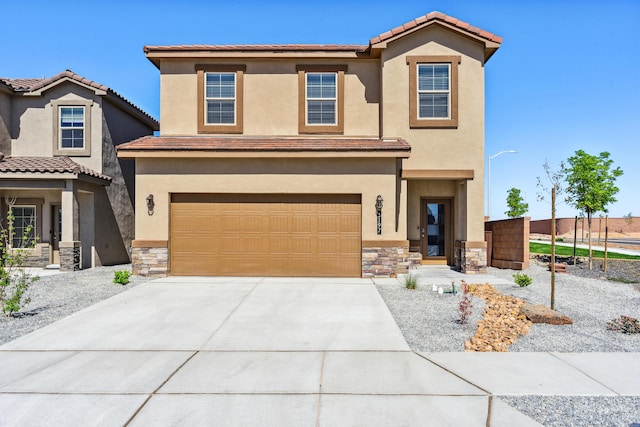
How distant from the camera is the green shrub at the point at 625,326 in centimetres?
714

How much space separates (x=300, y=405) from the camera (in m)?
4.42

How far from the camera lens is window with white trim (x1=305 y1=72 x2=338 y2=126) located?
565 inches

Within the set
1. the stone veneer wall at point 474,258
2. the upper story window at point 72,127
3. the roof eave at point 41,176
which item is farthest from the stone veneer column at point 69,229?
the stone veneer wall at point 474,258

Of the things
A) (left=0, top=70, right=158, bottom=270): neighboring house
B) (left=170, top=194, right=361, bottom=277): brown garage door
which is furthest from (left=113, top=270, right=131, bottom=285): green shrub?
(left=0, top=70, right=158, bottom=270): neighboring house

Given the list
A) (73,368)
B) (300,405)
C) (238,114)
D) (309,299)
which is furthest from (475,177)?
(73,368)

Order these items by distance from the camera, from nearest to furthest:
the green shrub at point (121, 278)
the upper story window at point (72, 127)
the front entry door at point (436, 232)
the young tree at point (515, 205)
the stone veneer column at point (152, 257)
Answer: the green shrub at point (121, 278)
the stone veneer column at point (152, 257)
the front entry door at point (436, 232)
the upper story window at point (72, 127)
the young tree at point (515, 205)

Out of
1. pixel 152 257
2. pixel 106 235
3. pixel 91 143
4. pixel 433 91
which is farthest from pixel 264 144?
pixel 106 235

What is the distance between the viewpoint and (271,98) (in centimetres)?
1438

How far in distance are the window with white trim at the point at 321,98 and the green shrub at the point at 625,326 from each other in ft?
33.1

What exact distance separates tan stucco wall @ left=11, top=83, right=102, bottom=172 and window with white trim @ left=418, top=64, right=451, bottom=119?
12705 millimetres

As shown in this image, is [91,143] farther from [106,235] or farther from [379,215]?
[379,215]

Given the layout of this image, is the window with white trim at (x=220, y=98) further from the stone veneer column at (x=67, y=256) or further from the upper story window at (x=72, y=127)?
the stone veneer column at (x=67, y=256)

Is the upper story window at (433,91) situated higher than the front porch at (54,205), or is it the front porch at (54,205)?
the upper story window at (433,91)

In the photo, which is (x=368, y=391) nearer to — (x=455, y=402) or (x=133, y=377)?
(x=455, y=402)
